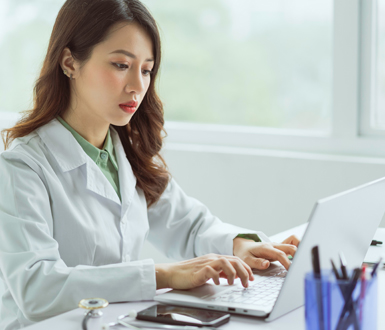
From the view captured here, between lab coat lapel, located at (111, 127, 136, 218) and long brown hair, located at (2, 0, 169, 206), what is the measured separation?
52 mm

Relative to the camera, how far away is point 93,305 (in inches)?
36.1

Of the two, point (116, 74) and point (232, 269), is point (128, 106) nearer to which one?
point (116, 74)

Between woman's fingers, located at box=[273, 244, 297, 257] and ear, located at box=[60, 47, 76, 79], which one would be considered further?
ear, located at box=[60, 47, 76, 79]

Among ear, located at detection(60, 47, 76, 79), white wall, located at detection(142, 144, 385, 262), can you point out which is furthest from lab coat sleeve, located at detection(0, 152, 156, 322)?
white wall, located at detection(142, 144, 385, 262)

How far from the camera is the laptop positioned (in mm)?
858

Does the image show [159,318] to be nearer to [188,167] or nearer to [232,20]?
[188,167]

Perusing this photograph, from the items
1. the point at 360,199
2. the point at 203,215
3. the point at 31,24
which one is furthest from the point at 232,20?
the point at 360,199

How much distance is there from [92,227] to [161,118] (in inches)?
20.1

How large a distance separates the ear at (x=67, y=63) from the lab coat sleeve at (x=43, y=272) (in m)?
0.39

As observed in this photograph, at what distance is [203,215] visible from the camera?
1743 millimetres

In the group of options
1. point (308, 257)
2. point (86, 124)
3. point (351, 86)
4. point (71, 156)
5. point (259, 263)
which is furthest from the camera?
point (351, 86)

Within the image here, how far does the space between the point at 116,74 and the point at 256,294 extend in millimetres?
690

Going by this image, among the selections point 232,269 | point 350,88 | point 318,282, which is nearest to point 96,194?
point 232,269

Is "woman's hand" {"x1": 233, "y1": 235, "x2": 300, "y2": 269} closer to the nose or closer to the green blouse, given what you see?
the green blouse
